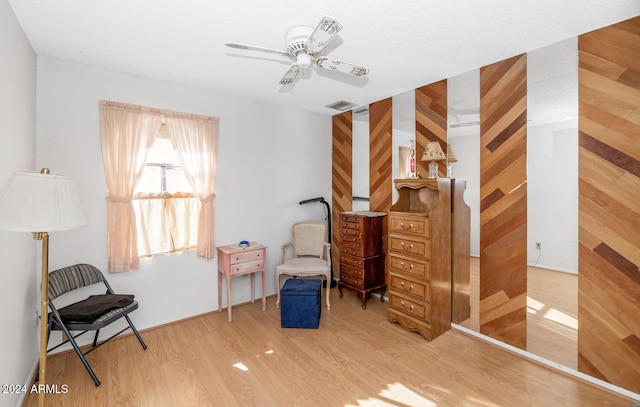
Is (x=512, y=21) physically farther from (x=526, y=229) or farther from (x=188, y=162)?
(x=188, y=162)

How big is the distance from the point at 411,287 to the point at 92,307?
2.91 metres

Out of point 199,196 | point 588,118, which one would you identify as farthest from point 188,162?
point 588,118

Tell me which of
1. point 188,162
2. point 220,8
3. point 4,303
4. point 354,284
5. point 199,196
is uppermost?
point 220,8

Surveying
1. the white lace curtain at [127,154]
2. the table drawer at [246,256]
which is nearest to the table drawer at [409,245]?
the table drawer at [246,256]

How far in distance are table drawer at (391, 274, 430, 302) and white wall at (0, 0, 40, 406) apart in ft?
10.1

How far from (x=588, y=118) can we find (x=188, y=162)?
12.3ft

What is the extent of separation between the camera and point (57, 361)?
255cm

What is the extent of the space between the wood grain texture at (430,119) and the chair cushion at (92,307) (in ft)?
10.9

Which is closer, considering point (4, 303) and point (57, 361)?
point (4, 303)

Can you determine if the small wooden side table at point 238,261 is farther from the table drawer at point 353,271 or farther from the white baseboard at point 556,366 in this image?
the white baseboard at point 556,366

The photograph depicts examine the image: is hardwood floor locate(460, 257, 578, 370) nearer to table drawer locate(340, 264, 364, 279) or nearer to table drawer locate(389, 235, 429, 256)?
table drawer locate(389, 235, 429, 256)

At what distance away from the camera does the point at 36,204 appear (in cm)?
147

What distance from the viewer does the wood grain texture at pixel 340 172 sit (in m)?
4.43

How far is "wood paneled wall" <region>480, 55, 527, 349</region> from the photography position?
2.60 m
